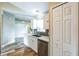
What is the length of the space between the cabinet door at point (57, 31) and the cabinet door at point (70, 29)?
68mm

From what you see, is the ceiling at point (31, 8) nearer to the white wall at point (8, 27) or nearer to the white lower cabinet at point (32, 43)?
the white wall at point (8, 27)

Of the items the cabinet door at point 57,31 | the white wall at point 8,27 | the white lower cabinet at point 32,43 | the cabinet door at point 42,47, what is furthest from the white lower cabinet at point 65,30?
the white wall at point 8,27

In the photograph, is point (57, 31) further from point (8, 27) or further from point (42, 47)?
point (8, 27)

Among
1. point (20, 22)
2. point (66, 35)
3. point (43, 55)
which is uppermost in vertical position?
point (20, 22)

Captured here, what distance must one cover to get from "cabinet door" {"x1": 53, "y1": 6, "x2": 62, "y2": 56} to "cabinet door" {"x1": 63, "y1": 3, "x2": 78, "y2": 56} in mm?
68

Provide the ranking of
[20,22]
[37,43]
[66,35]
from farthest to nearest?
[37,43], [20,22], [66,35]

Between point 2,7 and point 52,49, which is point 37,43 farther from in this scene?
point 2,7

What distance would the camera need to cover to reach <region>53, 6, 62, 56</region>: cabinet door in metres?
1.56

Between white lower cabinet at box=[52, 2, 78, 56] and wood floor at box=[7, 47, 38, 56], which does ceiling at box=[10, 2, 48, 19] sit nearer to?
white lower cabinet at box=[52, 2, 78, 56]

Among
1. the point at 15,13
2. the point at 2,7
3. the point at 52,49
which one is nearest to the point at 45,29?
the point at 52,49

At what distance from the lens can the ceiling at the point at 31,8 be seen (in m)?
1.56

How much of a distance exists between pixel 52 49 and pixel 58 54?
13 cm

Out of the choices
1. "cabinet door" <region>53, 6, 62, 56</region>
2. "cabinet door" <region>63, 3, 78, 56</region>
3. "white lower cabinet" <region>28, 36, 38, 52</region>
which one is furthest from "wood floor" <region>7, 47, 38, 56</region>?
"cabinet door" <region>63, 3, 78, 56</region>

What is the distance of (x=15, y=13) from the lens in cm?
162
